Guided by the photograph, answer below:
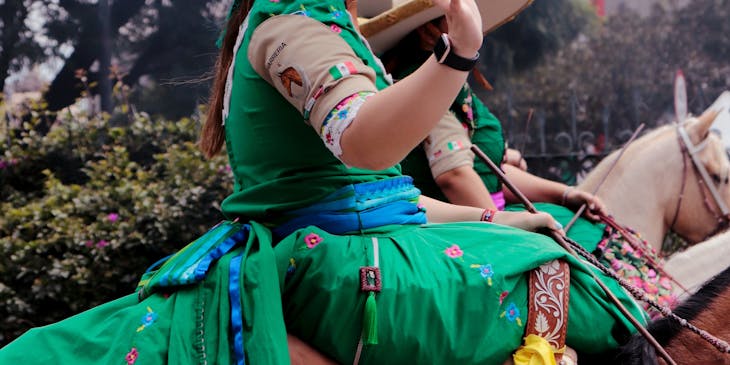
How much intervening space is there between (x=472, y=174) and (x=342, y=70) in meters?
1.74

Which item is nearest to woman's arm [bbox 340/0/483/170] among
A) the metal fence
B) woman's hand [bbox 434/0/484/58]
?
woman's hand [bbox 434/0/484/58]

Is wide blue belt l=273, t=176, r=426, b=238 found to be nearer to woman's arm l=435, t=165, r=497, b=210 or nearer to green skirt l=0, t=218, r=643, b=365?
green skirt l=0, t=218, r=643, b=365

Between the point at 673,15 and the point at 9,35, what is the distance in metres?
10.6

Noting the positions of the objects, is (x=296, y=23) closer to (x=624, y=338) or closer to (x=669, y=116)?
(x=624, y=338)

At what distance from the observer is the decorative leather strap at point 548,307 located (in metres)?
1.74

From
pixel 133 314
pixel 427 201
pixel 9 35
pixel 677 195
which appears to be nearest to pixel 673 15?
pixel 677 195

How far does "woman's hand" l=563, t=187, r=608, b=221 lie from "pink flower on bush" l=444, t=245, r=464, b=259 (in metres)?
1.87

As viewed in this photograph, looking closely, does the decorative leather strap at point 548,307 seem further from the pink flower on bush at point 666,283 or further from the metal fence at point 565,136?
the metal fence at point 565,136

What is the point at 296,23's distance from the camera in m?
1.62

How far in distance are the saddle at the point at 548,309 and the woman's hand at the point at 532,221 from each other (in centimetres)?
22

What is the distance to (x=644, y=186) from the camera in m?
3.93

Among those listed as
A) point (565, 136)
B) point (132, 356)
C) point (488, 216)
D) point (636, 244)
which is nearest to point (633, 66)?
point (565, 136)

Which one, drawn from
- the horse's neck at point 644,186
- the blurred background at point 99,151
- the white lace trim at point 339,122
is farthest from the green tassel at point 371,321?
the horse's neck at point 644,186

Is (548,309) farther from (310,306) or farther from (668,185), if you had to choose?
(668,185)
